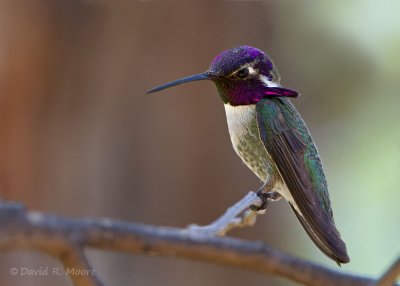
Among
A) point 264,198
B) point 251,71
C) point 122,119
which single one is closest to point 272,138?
point 264,198

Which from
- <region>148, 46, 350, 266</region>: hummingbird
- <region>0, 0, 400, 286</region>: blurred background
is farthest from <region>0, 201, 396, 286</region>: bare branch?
<region>0, 0, 400, 286</region>: blurred background

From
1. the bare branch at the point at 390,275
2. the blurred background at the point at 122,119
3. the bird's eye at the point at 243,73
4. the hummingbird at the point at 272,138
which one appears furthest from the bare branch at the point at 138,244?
the blurred background at the point at 122,119

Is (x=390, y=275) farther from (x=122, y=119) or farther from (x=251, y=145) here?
(x=122, y=119)

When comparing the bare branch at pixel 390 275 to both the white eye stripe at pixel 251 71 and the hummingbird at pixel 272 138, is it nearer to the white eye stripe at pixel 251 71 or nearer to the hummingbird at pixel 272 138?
the hummingbird at pixel 272 138

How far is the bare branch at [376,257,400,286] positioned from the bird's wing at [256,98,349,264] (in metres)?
1.00

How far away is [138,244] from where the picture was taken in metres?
1.00

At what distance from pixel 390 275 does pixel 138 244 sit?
38 centimetres

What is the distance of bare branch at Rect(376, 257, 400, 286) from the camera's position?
1.05m

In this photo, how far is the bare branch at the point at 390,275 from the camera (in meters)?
1.05

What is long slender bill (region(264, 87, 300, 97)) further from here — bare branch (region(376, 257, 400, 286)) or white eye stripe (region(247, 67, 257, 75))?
bare branch (region(376, 257, 400, 286))

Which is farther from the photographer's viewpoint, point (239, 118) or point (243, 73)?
point (239, 118)

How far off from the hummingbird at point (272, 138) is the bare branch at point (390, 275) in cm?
97

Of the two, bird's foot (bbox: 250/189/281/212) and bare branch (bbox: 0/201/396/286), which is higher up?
bare branch (bbox: 0/201/396/286)
